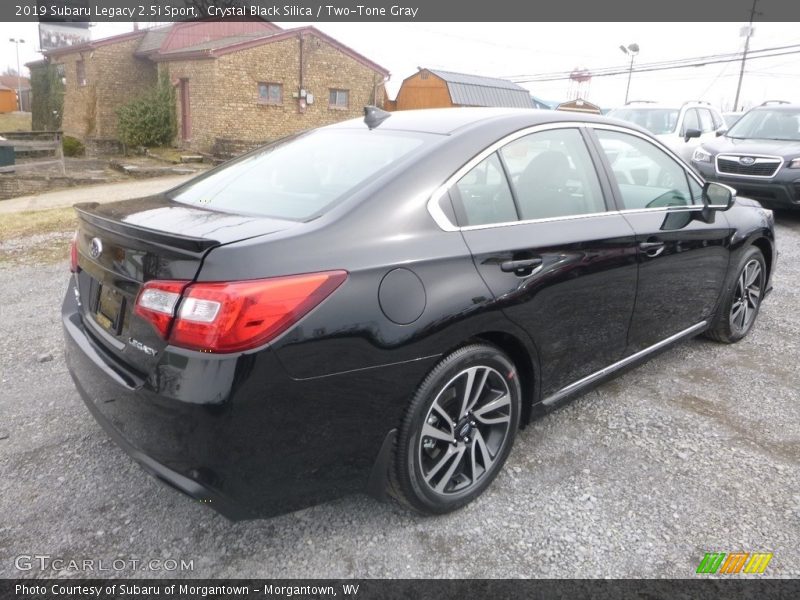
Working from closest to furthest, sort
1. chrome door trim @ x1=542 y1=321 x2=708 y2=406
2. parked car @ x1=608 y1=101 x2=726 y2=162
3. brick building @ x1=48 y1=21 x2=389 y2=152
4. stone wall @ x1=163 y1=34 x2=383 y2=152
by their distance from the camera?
chrome door trim @ x1=542 y1=321 x2=708 y2=406, parked car @ x1=608 y1=101 x2=726 y2=162, stone wall @ x1=163 y1=34 x2=383 y2=152, brick building @ x1=48 y1=21 x2=389 y2=152

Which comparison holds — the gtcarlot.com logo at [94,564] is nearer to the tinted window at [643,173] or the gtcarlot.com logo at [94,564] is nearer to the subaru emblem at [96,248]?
the subaru emblem at [96,248]

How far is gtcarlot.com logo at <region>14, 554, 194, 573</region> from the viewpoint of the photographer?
2270mm

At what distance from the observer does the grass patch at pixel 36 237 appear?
6.95 metres

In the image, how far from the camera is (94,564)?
90.0 inches

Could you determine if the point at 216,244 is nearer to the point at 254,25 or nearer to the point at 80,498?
the point at 80,498

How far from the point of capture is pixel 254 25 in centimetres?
2652

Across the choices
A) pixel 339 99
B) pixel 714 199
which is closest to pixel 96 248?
pixel 714 199

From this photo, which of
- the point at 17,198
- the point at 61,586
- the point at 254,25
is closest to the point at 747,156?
the point at 61,586

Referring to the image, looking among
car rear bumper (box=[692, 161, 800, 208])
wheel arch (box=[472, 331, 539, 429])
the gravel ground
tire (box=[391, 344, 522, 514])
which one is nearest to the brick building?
car rear bumper (box=[692, 161, 800, 208])

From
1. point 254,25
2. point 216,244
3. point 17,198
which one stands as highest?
point 254,25

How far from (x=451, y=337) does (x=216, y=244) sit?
35.8 inches

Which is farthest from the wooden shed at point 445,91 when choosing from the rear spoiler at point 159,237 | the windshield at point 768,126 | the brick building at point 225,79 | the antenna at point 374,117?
the rear spoiler at point 159,237

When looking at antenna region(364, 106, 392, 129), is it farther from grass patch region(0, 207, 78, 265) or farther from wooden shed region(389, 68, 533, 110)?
wooden shed region(389, 68, 533, 110)

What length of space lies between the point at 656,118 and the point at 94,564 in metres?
12.2
